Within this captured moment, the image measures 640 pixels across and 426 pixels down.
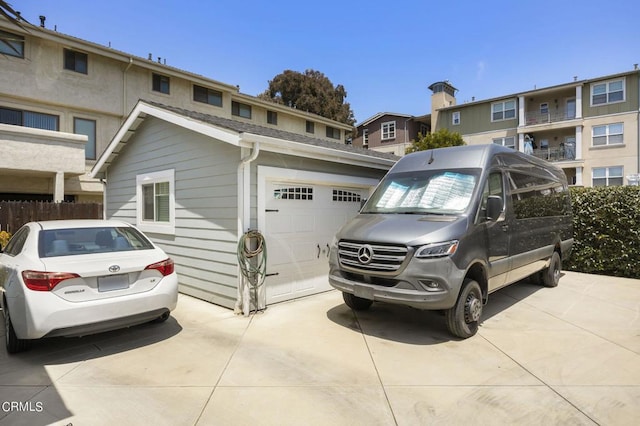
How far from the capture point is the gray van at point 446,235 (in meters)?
4.29

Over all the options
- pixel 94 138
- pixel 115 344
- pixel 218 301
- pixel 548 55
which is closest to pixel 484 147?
pixel 218 301

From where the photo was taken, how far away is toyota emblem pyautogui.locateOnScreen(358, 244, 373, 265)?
4594mm

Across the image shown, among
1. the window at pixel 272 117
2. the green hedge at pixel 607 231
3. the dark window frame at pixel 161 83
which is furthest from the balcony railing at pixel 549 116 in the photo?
the dark window frame at pixel 161 83

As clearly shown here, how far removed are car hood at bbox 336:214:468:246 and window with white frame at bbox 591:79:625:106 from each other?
1033 inches

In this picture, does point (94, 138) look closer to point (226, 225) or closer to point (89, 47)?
point (89, 47)

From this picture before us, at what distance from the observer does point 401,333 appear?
4.93m

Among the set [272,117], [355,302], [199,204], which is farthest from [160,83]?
[355,302]

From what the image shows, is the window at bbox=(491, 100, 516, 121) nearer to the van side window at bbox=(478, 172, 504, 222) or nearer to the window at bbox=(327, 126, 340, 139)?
the window at bbox=(327, 126, 340, 139)

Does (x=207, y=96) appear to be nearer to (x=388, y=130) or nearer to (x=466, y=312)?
(x=466, y=312)

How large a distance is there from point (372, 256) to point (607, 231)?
7590 mm

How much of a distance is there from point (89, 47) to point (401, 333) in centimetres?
1731

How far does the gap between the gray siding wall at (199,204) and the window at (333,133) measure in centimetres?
1932

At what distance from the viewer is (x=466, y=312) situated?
467 centimetres

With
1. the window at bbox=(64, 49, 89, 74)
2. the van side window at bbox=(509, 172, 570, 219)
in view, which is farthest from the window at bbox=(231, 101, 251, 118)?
the van side window at bbox=(509, 172, 570, 219)
